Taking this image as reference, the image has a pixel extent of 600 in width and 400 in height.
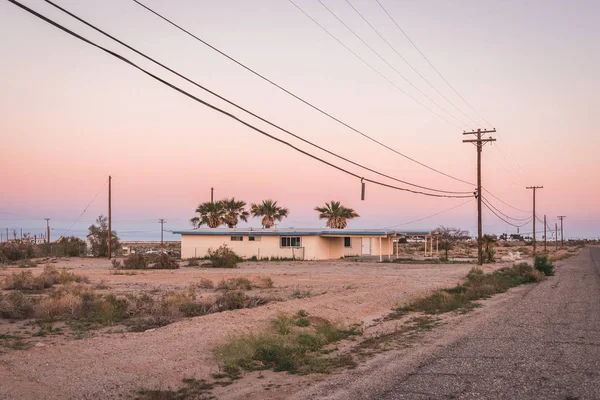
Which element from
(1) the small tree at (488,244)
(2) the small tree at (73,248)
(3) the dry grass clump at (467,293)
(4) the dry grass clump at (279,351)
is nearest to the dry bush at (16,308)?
(4) the dry grass clump at (279,351)

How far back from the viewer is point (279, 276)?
1395 inches

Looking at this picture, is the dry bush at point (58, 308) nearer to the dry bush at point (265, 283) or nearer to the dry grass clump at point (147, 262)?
the dry bush at point (265, 283)

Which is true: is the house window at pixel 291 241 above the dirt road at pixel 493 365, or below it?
above

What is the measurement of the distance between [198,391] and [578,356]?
744 cm

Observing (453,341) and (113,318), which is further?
(113,318)

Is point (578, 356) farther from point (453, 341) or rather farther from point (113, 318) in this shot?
point (113, 318)

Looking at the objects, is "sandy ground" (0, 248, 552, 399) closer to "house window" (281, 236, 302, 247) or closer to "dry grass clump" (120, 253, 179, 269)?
"dry grass clump" (120, 253, 179, 269)

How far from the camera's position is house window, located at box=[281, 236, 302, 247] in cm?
5600

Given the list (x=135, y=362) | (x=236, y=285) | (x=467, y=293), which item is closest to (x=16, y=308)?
(x=135, y=362)

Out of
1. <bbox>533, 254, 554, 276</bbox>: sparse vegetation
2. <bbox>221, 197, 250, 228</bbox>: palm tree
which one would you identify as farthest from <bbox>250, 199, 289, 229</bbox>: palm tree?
<bbox>533, 254, 554, 276</bbox>: sparse vegetation

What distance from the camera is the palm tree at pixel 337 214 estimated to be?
69875 mm

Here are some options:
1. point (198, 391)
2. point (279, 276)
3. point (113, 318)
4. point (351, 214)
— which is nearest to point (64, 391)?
point (198, 391)

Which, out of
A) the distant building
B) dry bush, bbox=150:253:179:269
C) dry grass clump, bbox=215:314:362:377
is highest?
the distant building

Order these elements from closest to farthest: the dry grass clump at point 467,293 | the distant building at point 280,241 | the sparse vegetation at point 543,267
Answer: the dry grass clump at point 467,293
the sparse vegetation at point 543,267
the distant building at point 280,241
